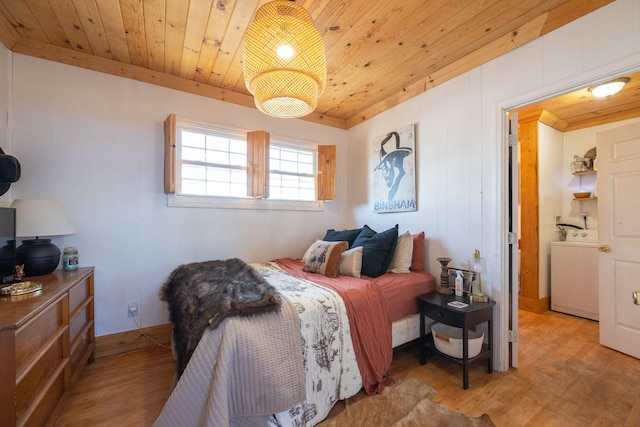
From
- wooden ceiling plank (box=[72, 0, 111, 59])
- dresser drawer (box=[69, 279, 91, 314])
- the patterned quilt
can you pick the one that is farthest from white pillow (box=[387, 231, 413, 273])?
wooden ceiling plank (box=[72, 0, 111, 59])

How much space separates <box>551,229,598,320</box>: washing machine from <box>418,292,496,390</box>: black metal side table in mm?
2030

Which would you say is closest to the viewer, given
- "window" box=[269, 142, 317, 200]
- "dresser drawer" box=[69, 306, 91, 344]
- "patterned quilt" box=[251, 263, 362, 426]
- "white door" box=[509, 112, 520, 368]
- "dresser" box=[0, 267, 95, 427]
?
"dresser" box=[0, 267, 95, 427]

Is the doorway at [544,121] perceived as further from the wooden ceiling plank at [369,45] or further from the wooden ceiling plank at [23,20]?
the wooden ceiling plank at [23,20]

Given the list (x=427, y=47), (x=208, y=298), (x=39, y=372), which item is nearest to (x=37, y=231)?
(x=39, y=372)

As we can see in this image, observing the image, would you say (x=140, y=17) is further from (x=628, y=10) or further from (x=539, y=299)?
(x=539, y=299)

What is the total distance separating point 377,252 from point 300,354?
1.25 meters

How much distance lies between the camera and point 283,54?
1343mm

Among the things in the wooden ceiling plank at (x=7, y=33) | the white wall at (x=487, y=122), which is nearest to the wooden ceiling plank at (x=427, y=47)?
the white wall at (x=487, y=122)

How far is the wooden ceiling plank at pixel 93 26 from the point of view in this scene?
1762 mm

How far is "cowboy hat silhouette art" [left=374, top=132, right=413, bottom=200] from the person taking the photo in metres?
2.92

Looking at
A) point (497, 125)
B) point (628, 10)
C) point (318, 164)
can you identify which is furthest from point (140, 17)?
point (628, 10)

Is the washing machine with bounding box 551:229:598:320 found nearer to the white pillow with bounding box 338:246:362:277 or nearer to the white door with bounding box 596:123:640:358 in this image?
the white door with bounding box 596:123:640:358

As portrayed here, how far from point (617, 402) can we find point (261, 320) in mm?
2330

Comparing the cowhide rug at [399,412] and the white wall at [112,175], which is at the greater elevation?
the white wall at [112,175]
